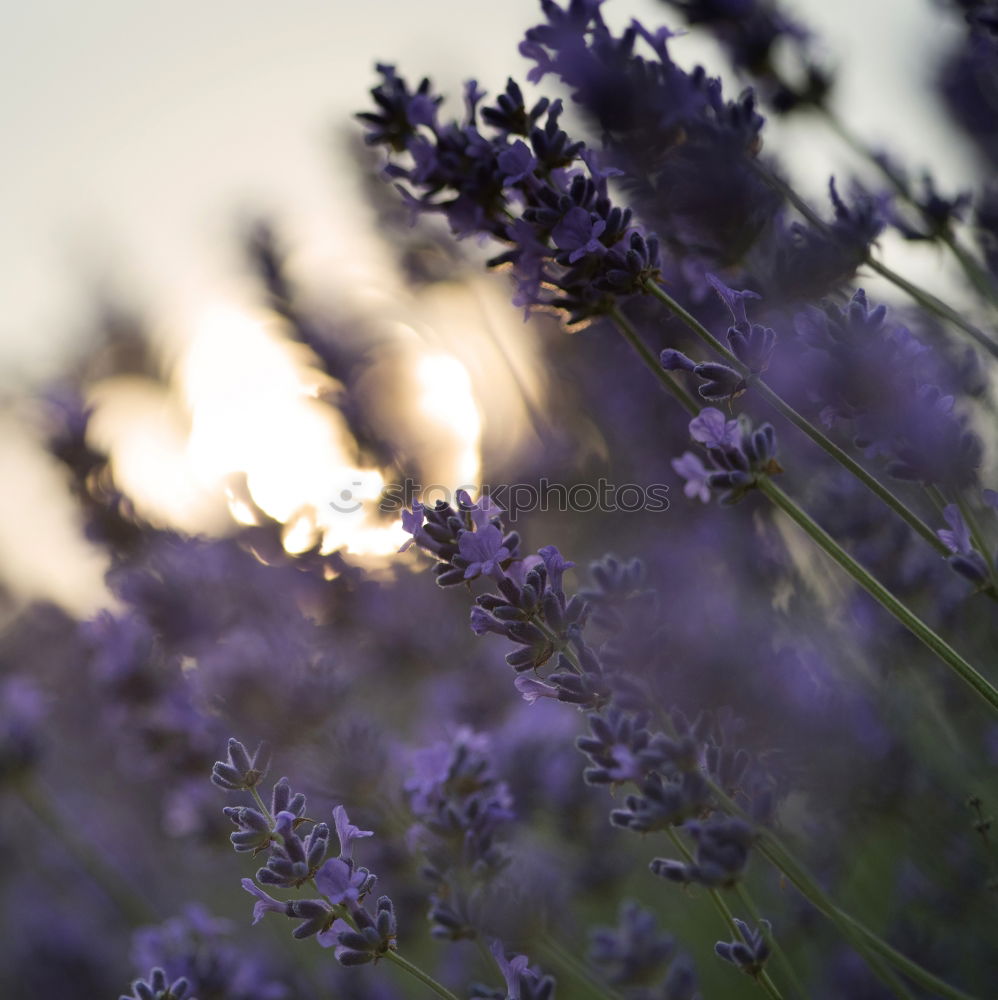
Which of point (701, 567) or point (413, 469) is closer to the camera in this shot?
point (701, 567)

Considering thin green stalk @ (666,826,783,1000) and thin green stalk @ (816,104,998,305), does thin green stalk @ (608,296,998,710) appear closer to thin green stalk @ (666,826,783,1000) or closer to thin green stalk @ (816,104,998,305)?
thin green stalk @ (666,826,783,1000)

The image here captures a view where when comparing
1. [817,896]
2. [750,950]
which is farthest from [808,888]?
[750,950]

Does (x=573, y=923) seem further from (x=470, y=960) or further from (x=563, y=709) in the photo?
(x=563, y=709)

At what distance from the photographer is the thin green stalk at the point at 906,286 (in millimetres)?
1406

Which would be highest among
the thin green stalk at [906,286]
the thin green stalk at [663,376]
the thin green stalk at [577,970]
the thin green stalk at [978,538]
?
the thin green stalk at [906,286]

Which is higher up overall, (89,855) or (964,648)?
(964,648)

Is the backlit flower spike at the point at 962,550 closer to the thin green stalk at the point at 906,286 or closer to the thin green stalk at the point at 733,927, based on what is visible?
the thin green stalk at the point at 906,286

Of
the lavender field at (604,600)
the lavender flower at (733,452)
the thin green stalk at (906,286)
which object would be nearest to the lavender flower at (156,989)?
the lavender field at (604,600)

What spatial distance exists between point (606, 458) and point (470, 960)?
152 cm

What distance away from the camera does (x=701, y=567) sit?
2447mm

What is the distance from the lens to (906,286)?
1.51 meters

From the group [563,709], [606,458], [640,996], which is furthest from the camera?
[563,709]

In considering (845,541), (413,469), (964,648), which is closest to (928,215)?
(845,541)

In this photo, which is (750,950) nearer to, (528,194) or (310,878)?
(310,878)
